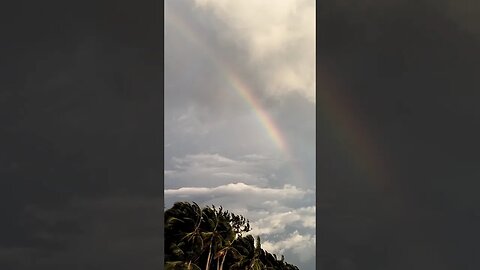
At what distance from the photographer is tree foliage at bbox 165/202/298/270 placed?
5.46 meters

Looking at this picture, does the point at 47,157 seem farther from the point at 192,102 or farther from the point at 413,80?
the point at 192,102

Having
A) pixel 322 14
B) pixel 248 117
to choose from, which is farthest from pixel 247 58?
pixel 322 14

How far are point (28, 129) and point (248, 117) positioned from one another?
4.39m

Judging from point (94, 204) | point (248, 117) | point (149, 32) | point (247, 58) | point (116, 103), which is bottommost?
point (94, 204)

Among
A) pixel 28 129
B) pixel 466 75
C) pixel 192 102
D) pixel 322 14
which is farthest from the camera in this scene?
pixel 192 102

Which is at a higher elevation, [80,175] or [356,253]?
[80,175]

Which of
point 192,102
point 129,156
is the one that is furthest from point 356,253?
point 192,102

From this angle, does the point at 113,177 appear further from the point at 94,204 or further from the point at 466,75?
the point at 466,75

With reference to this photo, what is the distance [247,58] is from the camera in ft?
19.1

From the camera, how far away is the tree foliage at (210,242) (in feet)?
17.9

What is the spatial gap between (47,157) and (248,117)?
437cm

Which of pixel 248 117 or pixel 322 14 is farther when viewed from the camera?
pixel 248 117

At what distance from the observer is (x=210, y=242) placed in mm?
5613

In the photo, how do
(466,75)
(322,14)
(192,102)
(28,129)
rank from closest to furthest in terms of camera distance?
(28,129) → (466,75) → (322,14) → (192,102)
